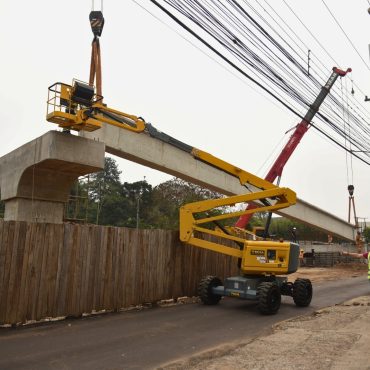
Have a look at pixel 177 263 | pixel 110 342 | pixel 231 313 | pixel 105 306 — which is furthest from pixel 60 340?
pixel 177 263

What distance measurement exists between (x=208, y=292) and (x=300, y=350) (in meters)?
6.10

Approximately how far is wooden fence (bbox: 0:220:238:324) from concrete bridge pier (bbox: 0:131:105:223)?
2.79 m

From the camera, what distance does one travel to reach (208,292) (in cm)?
1344

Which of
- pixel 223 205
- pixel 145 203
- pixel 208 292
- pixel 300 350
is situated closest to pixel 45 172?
pixel 223 205

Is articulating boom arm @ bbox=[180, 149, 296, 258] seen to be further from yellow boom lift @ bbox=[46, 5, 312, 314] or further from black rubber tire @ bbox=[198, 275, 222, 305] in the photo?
black rubber tire @ bbox=[198, 275, 222, 305]

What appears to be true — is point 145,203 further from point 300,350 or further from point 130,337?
point 300,350

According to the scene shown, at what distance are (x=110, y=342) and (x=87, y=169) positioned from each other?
6556mm

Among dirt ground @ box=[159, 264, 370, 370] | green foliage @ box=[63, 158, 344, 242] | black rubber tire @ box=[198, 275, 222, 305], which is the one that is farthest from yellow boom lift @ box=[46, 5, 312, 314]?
green foliage @ box=[63, 158, 344, 242]

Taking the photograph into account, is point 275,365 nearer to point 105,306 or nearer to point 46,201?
point 105,306

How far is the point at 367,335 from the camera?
858 cm

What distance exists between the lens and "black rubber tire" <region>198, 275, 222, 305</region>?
13.4 m

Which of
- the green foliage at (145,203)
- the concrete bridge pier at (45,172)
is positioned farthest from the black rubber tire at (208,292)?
the green foliage at (145,203)

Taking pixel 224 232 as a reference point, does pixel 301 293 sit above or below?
below

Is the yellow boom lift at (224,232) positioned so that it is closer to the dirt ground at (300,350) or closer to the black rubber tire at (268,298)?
the black rubber tire at (268,298)
